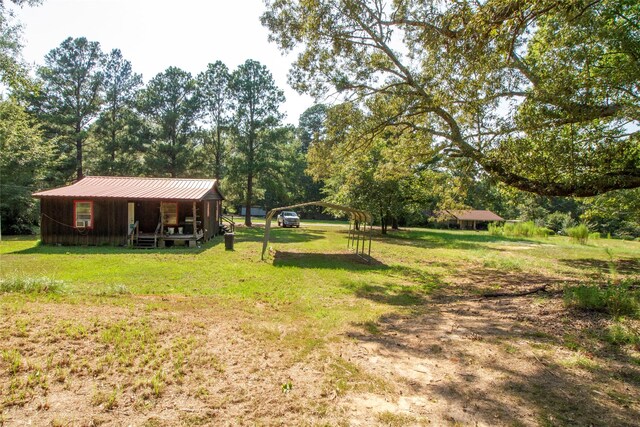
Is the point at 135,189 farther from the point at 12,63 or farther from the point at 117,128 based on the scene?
the point at 117,128

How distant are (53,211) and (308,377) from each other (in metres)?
18.0

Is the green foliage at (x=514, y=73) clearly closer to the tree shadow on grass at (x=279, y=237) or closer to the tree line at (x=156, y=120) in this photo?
the tree shadow on grass at (x=279, y=237)

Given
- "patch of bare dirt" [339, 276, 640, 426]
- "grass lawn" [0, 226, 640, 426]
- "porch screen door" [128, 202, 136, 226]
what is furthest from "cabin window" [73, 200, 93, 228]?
"patch of bare dirt" [339, 276, 640, 426]

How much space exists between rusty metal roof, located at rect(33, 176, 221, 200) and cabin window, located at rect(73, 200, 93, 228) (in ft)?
1.71

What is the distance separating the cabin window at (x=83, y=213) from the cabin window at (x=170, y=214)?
3307mm

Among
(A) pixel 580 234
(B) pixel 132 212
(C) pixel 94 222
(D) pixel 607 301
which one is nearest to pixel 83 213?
(C) pixel 94 222

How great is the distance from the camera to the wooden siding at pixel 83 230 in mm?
16734

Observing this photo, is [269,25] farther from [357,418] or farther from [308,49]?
[357,418]

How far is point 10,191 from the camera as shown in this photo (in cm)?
2066

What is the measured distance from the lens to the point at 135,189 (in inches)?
717

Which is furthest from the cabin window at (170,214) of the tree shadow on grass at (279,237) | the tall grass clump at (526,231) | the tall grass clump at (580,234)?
the tall grass clump at (526,231)

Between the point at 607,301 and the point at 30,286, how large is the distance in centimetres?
1151

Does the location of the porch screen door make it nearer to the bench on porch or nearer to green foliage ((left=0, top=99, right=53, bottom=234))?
the bench on porch

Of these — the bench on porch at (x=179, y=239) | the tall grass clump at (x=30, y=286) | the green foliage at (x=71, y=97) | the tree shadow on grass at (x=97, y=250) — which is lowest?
the tree shadow on grass at (x=97, y=250)
